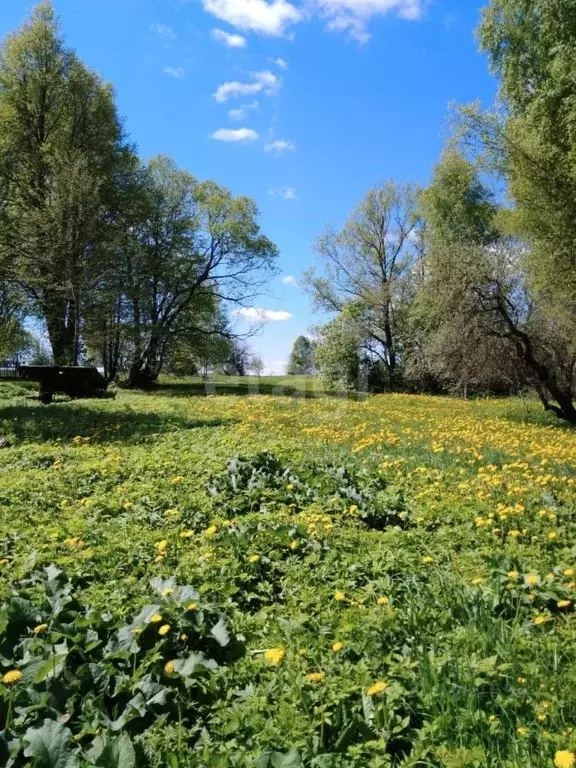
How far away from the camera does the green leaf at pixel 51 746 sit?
1.80 metres

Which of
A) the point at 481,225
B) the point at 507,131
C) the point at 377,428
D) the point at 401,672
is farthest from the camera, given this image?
the point at 481,225

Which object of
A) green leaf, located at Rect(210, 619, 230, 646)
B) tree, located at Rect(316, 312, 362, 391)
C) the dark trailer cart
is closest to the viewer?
green leaf, located at Rect(210, 619, 230, 646)

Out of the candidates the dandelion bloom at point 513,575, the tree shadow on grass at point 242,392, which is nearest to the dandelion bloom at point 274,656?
the dandelion bloom at point 513,575

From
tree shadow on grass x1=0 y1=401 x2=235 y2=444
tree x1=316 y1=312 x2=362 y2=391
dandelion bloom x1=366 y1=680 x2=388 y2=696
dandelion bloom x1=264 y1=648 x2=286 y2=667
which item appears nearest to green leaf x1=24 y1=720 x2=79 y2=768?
dandelion bloom x1=264 y1=648 x2=286 y2=667

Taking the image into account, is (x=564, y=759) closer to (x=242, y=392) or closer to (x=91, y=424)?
(x=91, y=424)

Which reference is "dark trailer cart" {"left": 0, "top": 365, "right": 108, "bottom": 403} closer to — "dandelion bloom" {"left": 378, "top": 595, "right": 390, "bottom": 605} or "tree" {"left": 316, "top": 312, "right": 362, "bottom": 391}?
"dandelion bloom" {"left": 378, "top": 595, "right": 390, "bottom": 605}

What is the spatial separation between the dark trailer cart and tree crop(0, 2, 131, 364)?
18.1 feet

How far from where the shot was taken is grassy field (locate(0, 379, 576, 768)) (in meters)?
1.92

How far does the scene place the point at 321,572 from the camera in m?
3.21

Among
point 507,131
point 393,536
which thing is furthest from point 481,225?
point 393,536

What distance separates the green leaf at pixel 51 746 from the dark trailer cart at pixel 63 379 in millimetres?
13862

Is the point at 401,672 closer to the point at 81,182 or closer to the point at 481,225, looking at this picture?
the point at 81,182

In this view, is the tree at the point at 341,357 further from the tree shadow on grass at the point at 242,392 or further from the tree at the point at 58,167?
the tree at the point at 58,167

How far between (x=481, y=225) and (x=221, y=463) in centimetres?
2764
